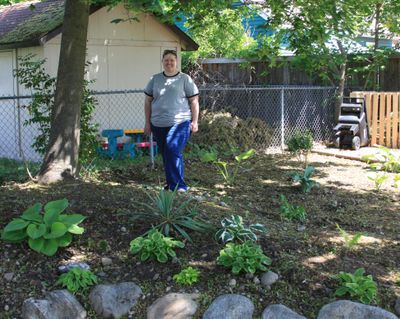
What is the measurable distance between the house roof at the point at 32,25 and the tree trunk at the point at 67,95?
2.97 m

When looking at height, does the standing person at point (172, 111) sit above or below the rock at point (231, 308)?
above

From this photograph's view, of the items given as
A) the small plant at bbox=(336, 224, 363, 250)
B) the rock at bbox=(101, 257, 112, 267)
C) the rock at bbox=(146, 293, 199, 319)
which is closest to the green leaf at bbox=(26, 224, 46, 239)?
the rock at bbox=(101, 257, 112, 267)

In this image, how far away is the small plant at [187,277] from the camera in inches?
157

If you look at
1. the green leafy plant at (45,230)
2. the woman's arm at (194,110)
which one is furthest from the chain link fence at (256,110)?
the green leafy plant at (45,230)

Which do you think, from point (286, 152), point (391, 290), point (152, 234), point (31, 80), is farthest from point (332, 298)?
point (286, 152)

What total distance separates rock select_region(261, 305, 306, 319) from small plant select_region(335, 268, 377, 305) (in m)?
0.36

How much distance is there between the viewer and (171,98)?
650cm

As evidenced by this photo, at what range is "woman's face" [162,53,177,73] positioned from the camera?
638 centimetres

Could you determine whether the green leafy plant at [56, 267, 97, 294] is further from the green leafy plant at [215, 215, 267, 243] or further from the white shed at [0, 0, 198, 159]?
the white shed at [0, 0, 198, 159]

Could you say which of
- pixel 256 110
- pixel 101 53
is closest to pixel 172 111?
pixel 101 53

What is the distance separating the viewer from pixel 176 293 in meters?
3.89

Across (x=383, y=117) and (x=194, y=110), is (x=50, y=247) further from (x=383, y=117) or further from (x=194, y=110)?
(x=383, y=117)

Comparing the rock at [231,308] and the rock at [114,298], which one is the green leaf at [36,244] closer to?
the rock at [114,298]

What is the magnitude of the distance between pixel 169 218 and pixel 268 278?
1126 mm
